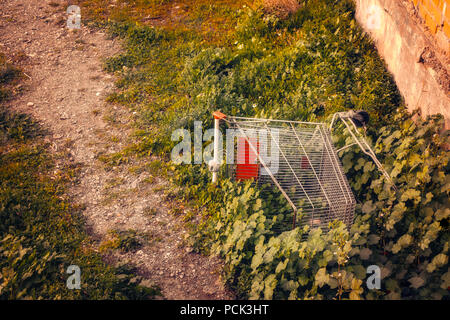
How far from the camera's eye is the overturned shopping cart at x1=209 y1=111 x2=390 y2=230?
361 cm

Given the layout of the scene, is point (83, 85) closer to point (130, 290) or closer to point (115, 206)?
point (115, 206)

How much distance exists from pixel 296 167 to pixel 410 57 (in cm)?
218

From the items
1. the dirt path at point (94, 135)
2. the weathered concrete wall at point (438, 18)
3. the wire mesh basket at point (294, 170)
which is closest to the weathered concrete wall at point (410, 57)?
the weathered concrete wall at point (438, 18)

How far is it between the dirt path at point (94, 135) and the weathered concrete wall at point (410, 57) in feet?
9.66

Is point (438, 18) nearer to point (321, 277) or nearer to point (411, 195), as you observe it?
point (411, 195)

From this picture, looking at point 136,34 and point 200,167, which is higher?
point 136,34

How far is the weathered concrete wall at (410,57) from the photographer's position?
405cm

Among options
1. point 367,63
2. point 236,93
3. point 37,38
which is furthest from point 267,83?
point 37,38

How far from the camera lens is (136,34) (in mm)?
6926

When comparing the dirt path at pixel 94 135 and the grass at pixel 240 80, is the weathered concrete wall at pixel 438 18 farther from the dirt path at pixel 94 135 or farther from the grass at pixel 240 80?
the dirt path at pixel 94 135

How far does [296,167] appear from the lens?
13.1 feet

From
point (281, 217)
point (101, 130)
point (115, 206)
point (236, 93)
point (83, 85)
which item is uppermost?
point (83, 85)

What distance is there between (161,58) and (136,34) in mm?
945

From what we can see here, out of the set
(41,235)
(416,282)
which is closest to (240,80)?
(41,235)
